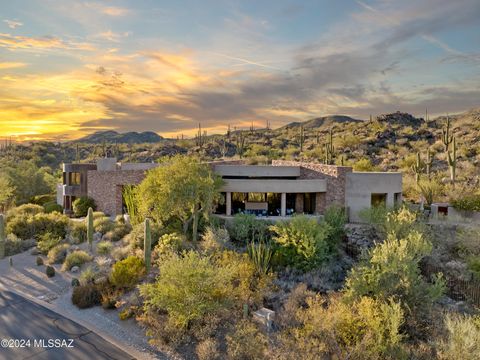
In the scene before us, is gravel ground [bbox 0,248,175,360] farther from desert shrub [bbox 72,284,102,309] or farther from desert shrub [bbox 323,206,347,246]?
desert shrub [bbox 323,206,347,246]

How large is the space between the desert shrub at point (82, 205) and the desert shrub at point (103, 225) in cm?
539

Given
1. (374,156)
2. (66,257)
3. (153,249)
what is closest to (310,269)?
(153,249)

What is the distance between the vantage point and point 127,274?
60.4 ft

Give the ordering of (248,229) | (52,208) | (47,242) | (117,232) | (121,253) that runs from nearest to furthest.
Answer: (121,253)
(248,229)
(47,242)
(117,232)
(52,208)

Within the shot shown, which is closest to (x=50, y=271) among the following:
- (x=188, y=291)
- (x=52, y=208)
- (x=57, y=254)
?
(x=57, y=254)

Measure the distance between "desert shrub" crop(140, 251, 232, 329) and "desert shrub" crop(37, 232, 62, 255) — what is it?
13.6m

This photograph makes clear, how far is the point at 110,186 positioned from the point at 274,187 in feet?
50.2

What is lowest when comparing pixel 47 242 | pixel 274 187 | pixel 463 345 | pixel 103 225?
pixel 47 242

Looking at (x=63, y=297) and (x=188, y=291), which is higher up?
(x=188, y=291)

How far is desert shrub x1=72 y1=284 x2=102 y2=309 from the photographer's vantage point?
17156 mm

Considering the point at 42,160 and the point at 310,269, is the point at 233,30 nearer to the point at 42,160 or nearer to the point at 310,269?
the point at 310,269

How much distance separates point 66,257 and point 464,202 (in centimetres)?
2965

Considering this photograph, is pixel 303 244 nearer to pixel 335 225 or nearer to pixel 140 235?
pixel 335 225

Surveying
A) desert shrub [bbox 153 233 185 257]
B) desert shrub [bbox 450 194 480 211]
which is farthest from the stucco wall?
desert shrub [bbox 153 233 185 257]
